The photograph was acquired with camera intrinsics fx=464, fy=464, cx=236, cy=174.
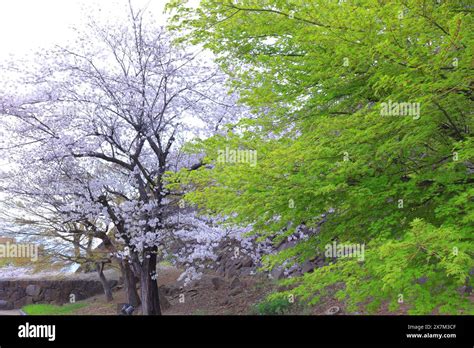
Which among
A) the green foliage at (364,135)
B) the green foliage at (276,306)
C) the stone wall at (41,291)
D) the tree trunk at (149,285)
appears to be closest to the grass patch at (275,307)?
the green foliage at (276,306)

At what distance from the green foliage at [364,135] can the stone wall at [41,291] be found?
59.6 ft

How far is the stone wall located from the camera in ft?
78.9

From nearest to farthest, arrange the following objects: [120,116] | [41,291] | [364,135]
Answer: [364,135]
[120,116]
[41,291]

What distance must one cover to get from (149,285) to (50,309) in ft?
32.5

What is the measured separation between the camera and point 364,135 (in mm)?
6500

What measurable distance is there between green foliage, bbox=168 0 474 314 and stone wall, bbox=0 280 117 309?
1816 centimetres

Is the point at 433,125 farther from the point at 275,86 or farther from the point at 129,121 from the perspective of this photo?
the point at 129,121

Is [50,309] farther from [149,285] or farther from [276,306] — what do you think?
[276,306]

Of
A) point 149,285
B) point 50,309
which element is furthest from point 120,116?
point 50,309

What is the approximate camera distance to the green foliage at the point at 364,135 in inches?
234

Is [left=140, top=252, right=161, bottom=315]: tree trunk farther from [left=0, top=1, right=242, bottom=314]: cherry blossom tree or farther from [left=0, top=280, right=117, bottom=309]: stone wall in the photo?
[left=0, top=280, right=117, bottom=309]: stone wall

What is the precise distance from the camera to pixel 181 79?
1361cm

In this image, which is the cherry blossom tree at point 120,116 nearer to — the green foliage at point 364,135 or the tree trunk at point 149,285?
the tree trunk at point 149,285

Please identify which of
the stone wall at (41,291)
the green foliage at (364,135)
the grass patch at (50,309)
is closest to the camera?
the green foliage at (364,135)
